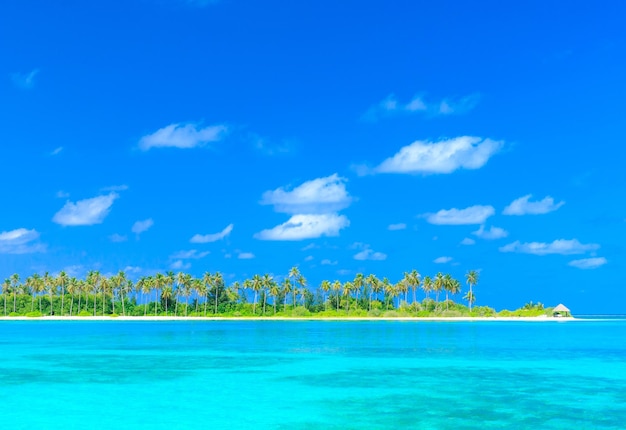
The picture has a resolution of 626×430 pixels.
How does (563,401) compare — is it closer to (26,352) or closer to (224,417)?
(224,417)

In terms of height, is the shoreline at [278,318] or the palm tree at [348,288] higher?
the palm tree at [348,288]

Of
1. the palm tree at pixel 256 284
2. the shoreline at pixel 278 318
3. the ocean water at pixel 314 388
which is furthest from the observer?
the palm tree at pixel 256 284

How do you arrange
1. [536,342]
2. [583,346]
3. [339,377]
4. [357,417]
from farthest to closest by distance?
[536,342] → [583,346] → [339,377] → [357,417]

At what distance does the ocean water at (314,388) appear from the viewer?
21953mm

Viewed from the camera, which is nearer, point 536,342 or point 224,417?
point 224,417

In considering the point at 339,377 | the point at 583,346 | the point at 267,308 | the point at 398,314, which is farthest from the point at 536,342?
the point at 267,308

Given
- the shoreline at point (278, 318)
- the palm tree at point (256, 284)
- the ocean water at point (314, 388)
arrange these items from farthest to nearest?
the palm tree at point (256, 284), the shoreline at point (278, 318), the ocean water at point (314, 388)

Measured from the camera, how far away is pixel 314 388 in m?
29.1

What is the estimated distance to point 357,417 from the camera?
72.5 feet

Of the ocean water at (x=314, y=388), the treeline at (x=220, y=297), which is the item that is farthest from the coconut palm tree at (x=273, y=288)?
the ocean water at (x=314, y=388)

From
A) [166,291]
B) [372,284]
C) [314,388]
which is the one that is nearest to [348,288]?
[372,284]

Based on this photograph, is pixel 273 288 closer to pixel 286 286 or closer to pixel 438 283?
pixel 286 286

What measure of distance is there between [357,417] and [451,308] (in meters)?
115

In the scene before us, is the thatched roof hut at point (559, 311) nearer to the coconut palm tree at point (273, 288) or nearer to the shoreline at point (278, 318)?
the shoreline at point (278, 318)
